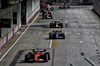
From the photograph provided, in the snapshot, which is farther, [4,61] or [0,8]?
[0,8]

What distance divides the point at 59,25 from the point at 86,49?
67.0 ft

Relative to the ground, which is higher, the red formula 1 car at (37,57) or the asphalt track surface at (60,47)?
the red formula 1 car at (37,57)

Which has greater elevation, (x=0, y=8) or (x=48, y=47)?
(x=0, y=8)

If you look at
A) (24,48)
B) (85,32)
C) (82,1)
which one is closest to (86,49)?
(24,48)

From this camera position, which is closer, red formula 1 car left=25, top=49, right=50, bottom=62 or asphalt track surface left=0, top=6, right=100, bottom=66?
red formula 1 car left=25, top=49, right=50, bottom=62

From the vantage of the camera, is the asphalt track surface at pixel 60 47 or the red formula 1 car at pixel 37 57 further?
the asphalt track surface at pixel 60 47

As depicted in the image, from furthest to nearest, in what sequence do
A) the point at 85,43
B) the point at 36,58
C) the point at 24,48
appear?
the point at 85,43 < the point at 24,48 < the point at 36,58

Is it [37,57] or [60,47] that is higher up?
[37,57]

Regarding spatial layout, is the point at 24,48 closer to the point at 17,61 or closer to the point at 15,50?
the point at 15,50

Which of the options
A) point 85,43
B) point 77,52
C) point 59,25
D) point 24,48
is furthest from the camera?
point 59,25

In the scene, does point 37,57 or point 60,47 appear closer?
point 37,57

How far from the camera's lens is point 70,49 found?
32.9 m

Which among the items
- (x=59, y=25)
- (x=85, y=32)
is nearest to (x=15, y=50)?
(x=85, y=32)

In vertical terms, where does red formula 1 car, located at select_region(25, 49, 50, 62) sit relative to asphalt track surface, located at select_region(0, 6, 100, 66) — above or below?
above
